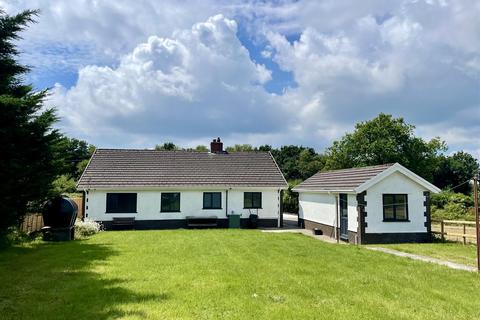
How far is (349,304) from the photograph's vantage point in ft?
25.1

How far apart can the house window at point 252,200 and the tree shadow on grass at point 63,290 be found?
43.5ft

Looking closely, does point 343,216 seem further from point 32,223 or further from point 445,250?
point 32,223

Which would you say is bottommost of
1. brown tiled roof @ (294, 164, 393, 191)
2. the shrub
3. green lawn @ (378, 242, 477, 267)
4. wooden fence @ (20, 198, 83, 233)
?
green lawn @ (378, 242, 477, 267)

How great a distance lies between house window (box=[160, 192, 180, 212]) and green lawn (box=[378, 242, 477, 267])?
13.1 meters

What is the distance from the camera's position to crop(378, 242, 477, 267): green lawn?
13909 millimetres

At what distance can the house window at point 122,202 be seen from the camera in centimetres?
2442

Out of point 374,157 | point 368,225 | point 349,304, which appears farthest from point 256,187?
point 374,157

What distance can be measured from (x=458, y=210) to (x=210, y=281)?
86.9 ft

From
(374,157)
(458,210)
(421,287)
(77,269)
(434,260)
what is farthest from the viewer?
(374,157)

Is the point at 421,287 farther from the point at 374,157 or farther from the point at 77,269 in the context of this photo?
the point at 374,157

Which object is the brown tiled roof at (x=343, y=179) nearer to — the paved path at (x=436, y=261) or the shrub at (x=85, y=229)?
the paved path at (x=436, y=261)

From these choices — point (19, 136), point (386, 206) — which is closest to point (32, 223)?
point (19, 136)

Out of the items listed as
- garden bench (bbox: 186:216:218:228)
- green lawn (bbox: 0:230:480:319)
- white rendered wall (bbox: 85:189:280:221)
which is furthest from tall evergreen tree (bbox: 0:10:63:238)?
garden bench (bbox: 186:216:218:228)

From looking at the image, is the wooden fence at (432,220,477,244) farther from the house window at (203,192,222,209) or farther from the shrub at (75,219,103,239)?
the shrub at (75,219,103,239)
